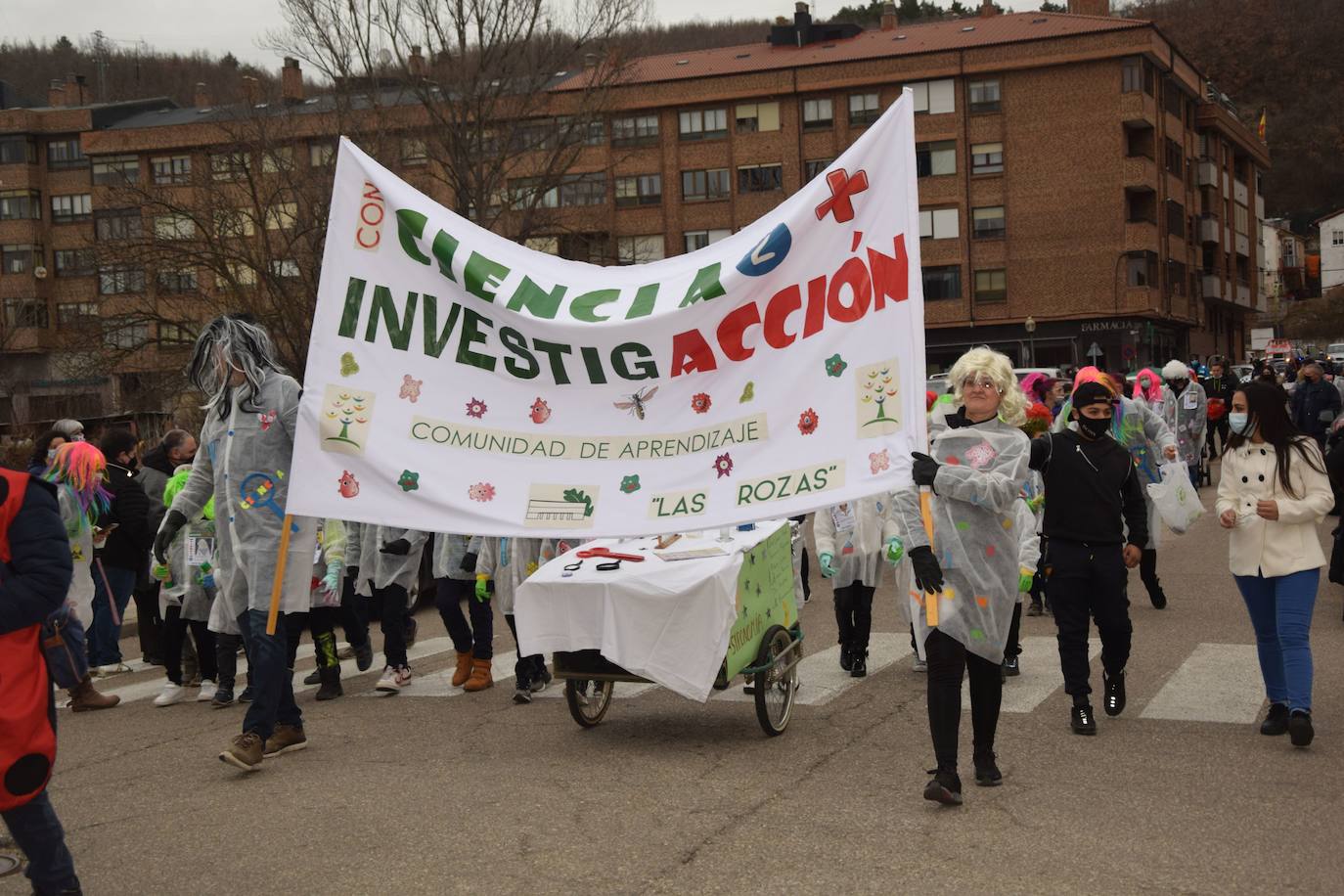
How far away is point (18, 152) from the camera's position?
82.3 metres

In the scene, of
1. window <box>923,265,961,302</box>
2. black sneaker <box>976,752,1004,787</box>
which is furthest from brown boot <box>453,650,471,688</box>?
window <box>923,265,961,302</box>

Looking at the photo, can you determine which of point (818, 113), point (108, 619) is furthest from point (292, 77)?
point (108, 619)

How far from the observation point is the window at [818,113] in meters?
63.8

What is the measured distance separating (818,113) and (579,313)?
5893cm

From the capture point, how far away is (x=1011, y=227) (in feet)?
206

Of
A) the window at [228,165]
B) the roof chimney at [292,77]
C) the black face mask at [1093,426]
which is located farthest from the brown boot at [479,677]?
the roof chimney at [292,77]

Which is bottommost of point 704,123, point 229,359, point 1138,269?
point 229,359

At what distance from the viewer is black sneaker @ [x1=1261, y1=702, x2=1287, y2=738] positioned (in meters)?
7.43

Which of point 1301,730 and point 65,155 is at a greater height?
Result: point 65,155

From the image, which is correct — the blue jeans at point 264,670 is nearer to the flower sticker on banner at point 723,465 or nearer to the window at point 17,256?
the flower sticker on banner at point 723,465

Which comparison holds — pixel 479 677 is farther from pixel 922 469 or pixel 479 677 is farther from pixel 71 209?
pixel 71 209

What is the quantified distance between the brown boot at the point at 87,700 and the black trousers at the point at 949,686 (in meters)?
6.49

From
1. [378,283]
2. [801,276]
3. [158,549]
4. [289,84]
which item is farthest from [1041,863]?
[289,84]

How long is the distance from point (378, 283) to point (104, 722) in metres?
4.21
